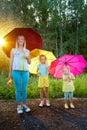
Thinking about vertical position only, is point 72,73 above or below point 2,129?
above

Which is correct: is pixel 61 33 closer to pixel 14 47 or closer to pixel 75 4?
pixel 75 4

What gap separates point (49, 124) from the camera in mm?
4648

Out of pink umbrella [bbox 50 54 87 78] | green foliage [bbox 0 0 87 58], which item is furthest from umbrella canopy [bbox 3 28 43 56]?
green foliage [bbox 0 0 87 58]

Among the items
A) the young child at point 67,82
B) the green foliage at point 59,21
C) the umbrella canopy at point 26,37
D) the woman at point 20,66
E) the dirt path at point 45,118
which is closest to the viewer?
the dirt path at point 45,118

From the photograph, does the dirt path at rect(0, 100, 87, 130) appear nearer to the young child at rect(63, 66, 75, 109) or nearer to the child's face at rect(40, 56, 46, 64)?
the young child at rect(63, 66, 75, 109)

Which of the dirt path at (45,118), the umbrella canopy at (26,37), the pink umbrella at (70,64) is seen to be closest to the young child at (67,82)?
the pink umbrella at (70,64)

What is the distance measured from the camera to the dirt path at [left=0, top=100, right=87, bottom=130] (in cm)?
456

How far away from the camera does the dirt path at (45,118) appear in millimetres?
4557

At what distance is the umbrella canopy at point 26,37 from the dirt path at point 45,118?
1275 millimetres

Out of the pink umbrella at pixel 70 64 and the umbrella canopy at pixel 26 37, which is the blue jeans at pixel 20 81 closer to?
the umbrella canopy at pixel 26 37

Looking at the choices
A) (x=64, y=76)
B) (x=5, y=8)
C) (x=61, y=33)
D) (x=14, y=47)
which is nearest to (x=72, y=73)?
(x=64, y=76)

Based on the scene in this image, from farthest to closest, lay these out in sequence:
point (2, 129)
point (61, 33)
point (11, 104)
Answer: point (61, 33) < point (11, 104) < point (2, 129)

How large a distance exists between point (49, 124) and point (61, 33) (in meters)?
19.1

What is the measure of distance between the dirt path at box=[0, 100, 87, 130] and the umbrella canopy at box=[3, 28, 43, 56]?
127 centimetres
